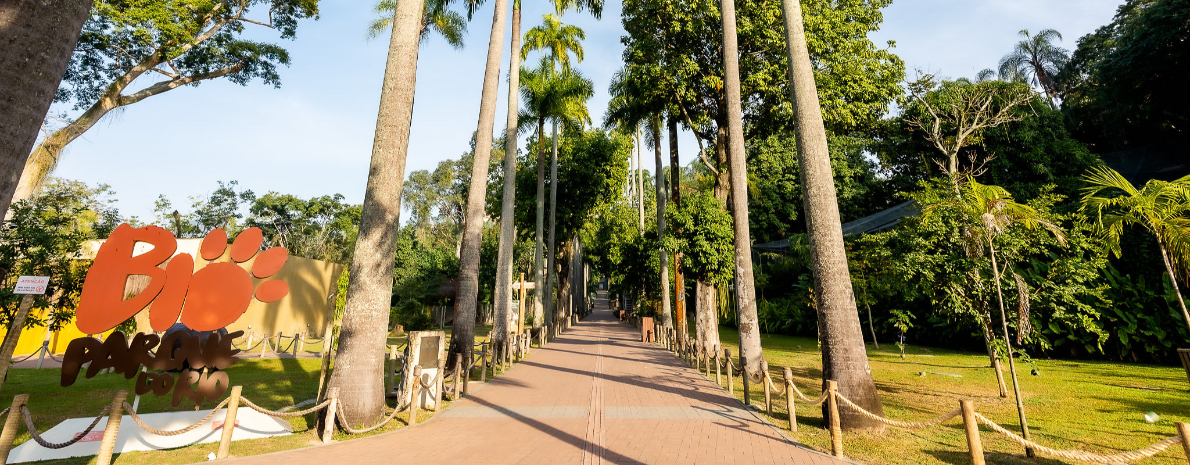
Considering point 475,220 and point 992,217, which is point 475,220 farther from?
point 992,217

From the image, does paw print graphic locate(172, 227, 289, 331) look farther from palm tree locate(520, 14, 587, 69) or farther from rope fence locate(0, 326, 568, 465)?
palm tree locate(520, 14, 587, 69)

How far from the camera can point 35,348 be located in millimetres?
17344

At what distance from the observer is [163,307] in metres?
7.48

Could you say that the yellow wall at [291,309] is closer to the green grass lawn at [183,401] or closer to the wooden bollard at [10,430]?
the green grass lawn at [183,401]

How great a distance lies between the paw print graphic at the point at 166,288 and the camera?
7.39 meters

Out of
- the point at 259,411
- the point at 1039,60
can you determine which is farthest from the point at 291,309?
the point at 1039,60

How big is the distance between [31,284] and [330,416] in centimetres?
528

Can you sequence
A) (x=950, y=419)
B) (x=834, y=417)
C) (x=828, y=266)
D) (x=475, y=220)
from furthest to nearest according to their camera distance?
(x=475, y=220)
(x=828, y=266)
(x=950, y=419)
(x=834, y=417)

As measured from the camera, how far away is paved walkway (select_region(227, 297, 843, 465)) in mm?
5711

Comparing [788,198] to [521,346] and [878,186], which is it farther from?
[521,346]

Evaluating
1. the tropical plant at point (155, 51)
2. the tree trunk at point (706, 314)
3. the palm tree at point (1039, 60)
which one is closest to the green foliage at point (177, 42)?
the tropical plant at point (155, 51)

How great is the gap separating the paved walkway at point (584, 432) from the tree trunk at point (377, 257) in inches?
29.7

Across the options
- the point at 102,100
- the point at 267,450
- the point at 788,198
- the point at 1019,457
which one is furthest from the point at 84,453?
the point at 788,198

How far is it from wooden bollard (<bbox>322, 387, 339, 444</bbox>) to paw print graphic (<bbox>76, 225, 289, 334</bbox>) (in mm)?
2022
